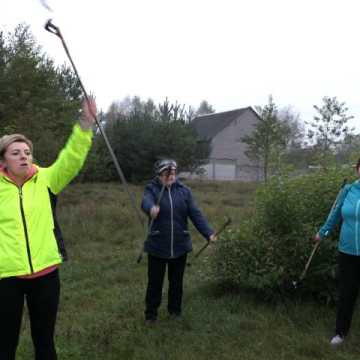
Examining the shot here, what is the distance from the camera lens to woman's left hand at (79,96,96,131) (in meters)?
3.19

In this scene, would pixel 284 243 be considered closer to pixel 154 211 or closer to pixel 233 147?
pixel 154 211

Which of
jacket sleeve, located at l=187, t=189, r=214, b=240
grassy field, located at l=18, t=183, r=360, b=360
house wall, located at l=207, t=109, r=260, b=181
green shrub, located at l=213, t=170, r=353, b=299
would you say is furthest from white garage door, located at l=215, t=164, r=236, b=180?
jacket sleeve, located at l=187, t=189, r=214, b=240

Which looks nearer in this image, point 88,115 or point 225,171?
point 88,115

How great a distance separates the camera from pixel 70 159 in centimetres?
324

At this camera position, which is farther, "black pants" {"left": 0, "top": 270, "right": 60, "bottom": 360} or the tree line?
the tree line

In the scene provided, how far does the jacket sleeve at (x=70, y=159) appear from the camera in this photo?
10.5 ft

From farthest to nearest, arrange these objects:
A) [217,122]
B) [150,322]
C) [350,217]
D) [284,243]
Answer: [217,122]
[284,243]
[150,322]
[350,217]

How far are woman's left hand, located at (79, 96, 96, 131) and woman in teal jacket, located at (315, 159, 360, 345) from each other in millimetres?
2535

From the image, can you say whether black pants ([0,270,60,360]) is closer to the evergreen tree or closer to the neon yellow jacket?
the neon yellow jacket

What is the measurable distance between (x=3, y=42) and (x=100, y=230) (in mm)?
8515

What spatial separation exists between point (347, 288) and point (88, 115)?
115 inches

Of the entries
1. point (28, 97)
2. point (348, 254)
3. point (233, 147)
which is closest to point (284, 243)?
point (348, 254)

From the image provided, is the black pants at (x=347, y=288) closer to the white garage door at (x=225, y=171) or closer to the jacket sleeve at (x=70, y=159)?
the jacket sleeve at (x=70, y=159)

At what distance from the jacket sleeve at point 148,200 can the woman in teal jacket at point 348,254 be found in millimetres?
1794
